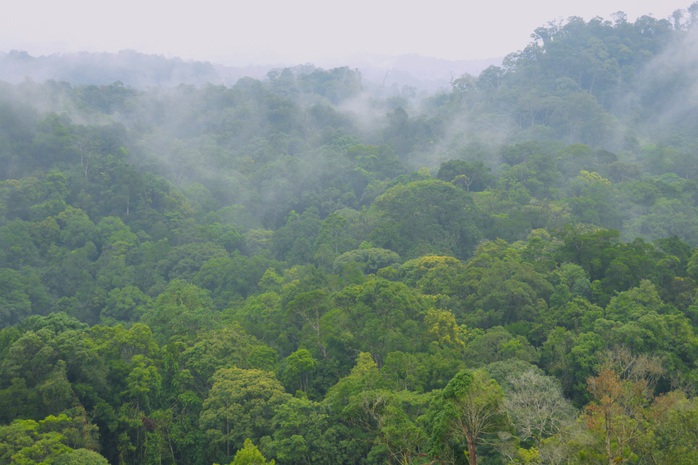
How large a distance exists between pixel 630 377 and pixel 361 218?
73.2 ft

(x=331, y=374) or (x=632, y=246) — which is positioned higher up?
(x=632, y=246)

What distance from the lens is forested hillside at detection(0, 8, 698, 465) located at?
53.5 ft

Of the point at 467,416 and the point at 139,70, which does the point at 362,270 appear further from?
the point at 139,70

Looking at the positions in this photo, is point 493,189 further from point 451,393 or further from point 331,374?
point 451,393

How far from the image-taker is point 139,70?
3656 inches

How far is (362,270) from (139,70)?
73461mm

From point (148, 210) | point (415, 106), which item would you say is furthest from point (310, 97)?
point (148, 210)

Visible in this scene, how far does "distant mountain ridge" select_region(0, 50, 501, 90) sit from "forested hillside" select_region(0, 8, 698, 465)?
939 inches

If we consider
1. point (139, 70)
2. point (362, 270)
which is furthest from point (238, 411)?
point (139, 70)

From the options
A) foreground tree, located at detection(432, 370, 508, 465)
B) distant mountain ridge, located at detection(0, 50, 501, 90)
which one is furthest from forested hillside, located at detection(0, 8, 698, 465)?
distant mountain ridge, located at detection(0, 50, 501, 90)

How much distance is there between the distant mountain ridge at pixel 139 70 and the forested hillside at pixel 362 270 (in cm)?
2385

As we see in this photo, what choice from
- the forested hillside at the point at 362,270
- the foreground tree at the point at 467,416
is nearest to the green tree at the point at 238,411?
the forested hillside at the point at 362,270

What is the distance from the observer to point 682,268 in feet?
80.5

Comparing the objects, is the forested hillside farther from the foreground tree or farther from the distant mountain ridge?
the distant mountain ridge
